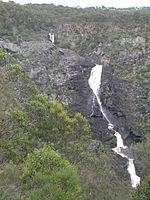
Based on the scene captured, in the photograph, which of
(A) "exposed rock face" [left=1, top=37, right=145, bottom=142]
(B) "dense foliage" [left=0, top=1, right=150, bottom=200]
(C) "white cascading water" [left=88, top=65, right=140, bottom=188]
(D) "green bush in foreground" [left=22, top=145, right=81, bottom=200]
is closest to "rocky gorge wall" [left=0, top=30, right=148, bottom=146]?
(A) "exposed rock face" [left=1, top=37, right=145, bottom=142]

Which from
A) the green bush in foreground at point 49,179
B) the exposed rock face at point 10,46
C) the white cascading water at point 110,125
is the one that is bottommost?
the white cascading water at point 110,125

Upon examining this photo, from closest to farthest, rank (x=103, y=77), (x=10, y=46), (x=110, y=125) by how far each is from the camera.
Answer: (x=110, y=125) → (x=103, y=77) → (x=10, y=46)

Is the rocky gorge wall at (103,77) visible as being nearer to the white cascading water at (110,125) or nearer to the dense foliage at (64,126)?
the dense foliage at (64,126)

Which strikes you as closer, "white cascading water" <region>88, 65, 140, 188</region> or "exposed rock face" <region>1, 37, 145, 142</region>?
"white cascading water" <region>88, 65, 140, 188</region>

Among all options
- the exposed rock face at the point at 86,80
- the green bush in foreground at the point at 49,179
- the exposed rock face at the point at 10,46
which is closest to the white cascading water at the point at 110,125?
the exposed rock face at the point at 86,80

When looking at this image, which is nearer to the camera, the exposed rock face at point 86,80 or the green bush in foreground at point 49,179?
the green bush in foreground at point 49,179

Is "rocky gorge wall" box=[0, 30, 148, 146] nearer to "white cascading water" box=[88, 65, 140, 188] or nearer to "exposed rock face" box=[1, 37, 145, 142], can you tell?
"exposed rock face" box=[1, 37, 145, 142]

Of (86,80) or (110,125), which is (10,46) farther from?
(110,125)

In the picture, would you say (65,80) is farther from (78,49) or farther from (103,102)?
(78,49)

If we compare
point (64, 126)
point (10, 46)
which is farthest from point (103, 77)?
point (64, 126)

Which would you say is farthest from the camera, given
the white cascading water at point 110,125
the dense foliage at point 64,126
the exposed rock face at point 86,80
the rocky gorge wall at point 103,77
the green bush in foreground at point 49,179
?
the rocky gorge wall at point 103,77

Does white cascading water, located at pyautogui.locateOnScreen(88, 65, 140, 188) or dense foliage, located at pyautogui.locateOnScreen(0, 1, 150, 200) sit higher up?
dense foliage, located at pyautogui.locateOnScreen(0, 1, 150, 200)

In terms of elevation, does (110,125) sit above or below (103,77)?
below

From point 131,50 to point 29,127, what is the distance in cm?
4959
